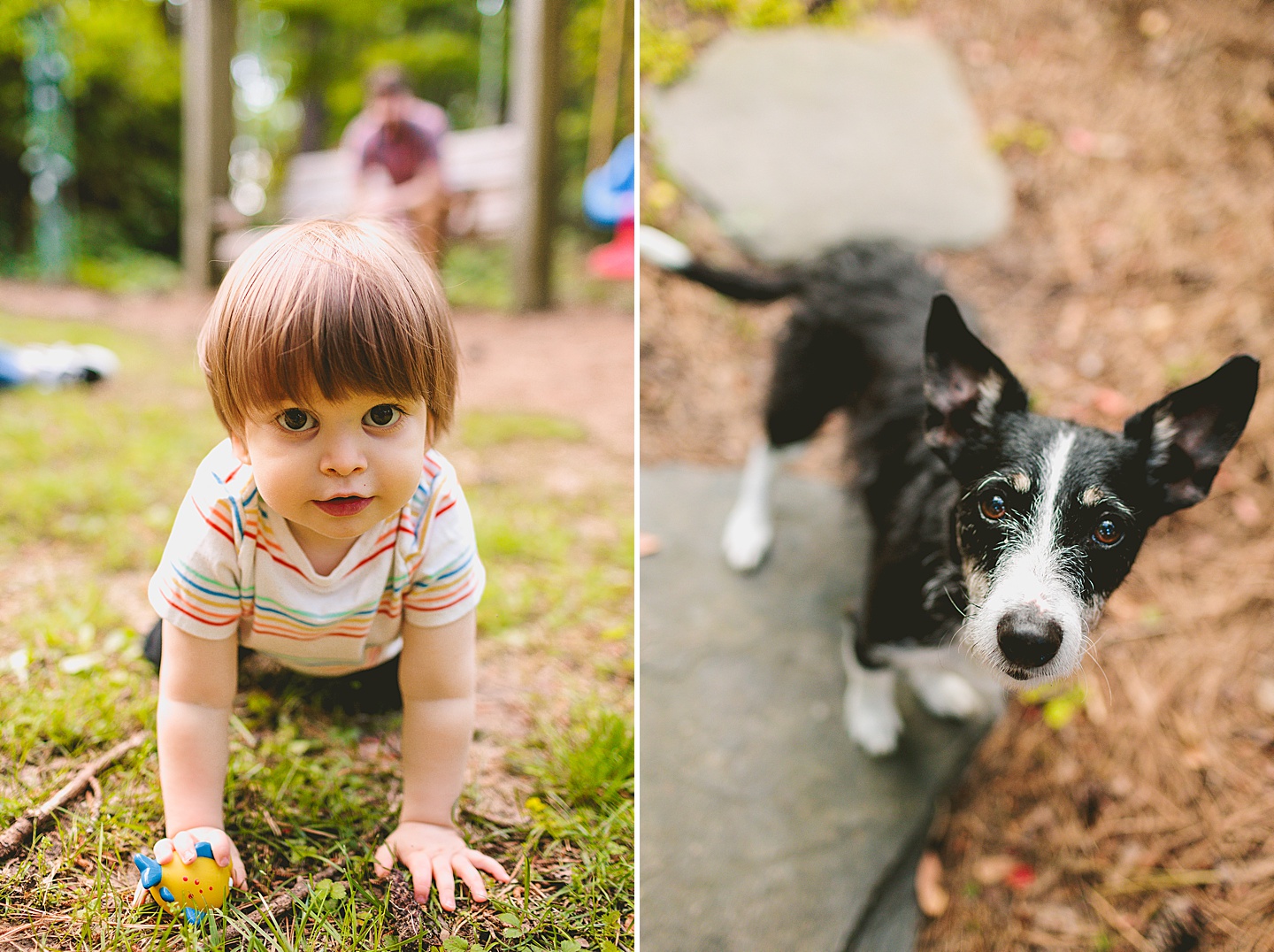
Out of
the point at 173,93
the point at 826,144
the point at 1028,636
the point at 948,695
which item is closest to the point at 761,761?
the point at 948,695

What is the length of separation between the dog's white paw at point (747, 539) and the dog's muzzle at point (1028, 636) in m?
1.44

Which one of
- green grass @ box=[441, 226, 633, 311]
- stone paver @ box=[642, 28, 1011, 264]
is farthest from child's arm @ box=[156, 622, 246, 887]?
green grass @ box=[441, 226, 633, 311]

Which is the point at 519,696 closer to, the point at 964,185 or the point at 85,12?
the point at 964,185

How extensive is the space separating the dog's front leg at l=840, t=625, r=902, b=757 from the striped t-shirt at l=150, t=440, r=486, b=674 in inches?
52.0

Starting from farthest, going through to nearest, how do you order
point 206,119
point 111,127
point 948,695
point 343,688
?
point 111,127, point 206,119, point 948,695, point 343,688

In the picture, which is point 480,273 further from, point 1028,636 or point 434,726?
point 1028,636

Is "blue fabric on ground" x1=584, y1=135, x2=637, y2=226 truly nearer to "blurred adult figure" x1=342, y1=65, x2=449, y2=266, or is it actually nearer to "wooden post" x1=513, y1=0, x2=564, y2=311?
"wooden post" x1=513, y1=0, x2=564, y2=311

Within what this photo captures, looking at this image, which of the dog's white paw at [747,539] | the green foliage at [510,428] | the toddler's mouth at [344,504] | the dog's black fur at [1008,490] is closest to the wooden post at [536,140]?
Result: the green foliage at [510,428]

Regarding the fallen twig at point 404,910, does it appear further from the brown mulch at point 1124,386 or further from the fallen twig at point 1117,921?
the fallen twig at point 1117,921

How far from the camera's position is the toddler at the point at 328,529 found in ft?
4.46

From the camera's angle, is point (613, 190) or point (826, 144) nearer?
point (826, 144)

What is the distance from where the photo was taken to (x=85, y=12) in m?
9.81

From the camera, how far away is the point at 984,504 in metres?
1.74

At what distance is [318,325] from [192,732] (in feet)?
2.56
